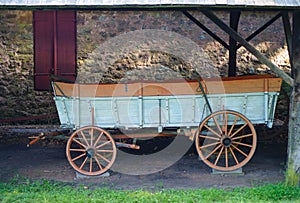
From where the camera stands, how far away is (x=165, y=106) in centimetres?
643

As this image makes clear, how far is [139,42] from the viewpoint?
33.2 ft

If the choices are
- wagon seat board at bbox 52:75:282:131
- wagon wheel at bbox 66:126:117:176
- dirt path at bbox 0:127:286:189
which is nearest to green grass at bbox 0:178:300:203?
dirt path at bbox 0:127:286:189

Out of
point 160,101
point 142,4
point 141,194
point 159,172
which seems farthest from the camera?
point 159,172

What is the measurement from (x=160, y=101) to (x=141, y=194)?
1.57 meters

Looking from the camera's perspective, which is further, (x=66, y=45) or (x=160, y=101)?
(x=66, y=45)

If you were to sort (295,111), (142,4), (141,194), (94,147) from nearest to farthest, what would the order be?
(142,4) → (141,194) → (295,111) → (94,147)

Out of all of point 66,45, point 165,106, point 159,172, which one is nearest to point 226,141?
point 165,106

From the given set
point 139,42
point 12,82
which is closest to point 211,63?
point 139,42

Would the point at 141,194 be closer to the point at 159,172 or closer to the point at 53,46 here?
the point at 159,172

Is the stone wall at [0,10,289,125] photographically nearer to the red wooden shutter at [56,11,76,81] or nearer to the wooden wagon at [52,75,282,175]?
the red wooden shutter at [56,11,76,81]

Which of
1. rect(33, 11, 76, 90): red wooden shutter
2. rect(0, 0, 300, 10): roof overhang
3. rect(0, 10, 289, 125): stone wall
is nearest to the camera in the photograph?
rect(0, 0, 300, 10): roof overhang

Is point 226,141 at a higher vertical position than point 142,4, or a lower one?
lower

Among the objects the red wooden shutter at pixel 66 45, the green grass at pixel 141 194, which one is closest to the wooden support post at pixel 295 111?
the green grass at pixel 141 194

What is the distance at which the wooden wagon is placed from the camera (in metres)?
6.38
